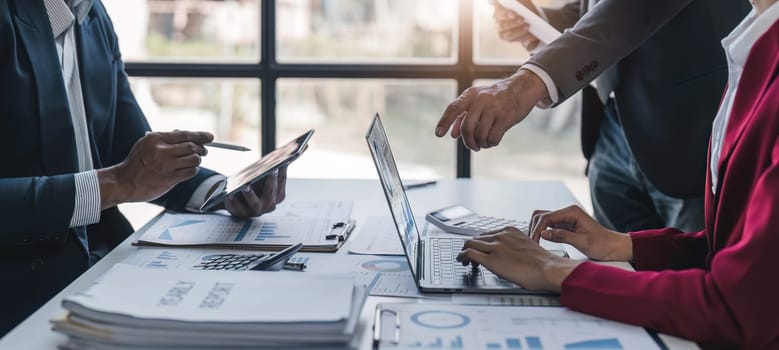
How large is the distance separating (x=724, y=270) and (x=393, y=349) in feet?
1.38

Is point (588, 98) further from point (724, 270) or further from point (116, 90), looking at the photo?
point (724, 270)

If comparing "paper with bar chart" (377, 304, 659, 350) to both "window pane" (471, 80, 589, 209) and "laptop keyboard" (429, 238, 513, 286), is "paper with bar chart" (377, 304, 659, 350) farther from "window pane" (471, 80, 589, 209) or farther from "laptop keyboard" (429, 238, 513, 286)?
"window pane" (471, 80, 589, 209)

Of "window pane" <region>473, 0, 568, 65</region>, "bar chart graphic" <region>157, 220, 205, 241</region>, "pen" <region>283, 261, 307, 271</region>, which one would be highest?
"window pane" <region>473, 0, 568, 65</region>

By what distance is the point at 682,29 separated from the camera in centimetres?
206

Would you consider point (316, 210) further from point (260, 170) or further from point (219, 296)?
point (219, 296)

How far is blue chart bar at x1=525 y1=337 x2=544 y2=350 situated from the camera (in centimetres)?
112

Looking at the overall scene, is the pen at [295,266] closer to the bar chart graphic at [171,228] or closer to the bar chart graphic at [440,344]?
the bar chart graphic at [171,228]

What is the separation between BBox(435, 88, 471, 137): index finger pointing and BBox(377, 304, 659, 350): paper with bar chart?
0.38 m

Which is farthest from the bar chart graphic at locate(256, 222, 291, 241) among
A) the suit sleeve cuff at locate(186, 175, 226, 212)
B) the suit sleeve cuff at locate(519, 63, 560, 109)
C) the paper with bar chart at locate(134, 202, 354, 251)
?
the suit sleeve cuff at locate(519, 63, 560, 109)

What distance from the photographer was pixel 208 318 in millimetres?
1077

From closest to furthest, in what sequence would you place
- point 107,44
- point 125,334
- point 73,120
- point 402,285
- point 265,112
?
point 125,334, point 402,285, point 73,120, point 107,44, point 265,112

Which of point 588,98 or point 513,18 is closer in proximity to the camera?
point 513,18

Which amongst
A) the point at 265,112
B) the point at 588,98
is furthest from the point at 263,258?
the point at 265,112

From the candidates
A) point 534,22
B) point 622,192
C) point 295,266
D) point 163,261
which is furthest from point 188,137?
point 622,192
